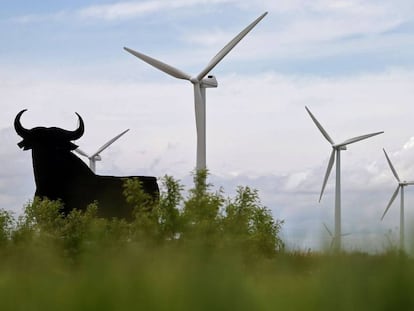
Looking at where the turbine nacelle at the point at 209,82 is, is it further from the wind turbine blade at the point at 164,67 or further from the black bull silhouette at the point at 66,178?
the black bull silhouette at the point at 66,178

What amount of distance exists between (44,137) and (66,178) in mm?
1760

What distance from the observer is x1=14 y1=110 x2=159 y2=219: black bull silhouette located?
31.5 meters

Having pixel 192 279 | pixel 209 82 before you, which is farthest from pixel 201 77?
pixel 192 279

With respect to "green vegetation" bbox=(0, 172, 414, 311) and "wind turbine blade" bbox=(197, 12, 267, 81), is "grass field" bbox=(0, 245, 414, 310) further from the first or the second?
"wind turbine blade" bbox=(197, 12, 267, 81)

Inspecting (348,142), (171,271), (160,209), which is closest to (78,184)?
(160,209)

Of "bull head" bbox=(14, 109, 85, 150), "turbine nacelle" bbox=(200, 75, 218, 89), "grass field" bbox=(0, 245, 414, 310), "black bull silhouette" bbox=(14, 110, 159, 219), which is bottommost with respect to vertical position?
"grass field" bbox=(0, 245, 414, 310)

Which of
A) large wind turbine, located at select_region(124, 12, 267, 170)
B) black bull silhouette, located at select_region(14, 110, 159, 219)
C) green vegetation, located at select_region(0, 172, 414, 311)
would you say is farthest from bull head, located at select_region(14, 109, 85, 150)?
green vegetation, located at select_region(0, 172, 414, 311)

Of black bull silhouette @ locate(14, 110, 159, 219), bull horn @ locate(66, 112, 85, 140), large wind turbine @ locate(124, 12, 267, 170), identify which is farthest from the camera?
large wind turbine @ locate(124, 12, 267, 170)

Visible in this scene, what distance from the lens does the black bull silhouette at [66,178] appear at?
3152cm

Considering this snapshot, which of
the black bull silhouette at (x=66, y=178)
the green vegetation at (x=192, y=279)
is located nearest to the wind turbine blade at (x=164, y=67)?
the black bull silhouette at (x=66, y=178)

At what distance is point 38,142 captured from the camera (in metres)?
31.6

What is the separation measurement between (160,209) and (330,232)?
A: 788 inches

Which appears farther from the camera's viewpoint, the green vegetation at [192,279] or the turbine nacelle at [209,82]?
the turbine nacelle at [209,82]

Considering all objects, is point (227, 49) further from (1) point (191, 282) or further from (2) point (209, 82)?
(1) point (191, 282)
